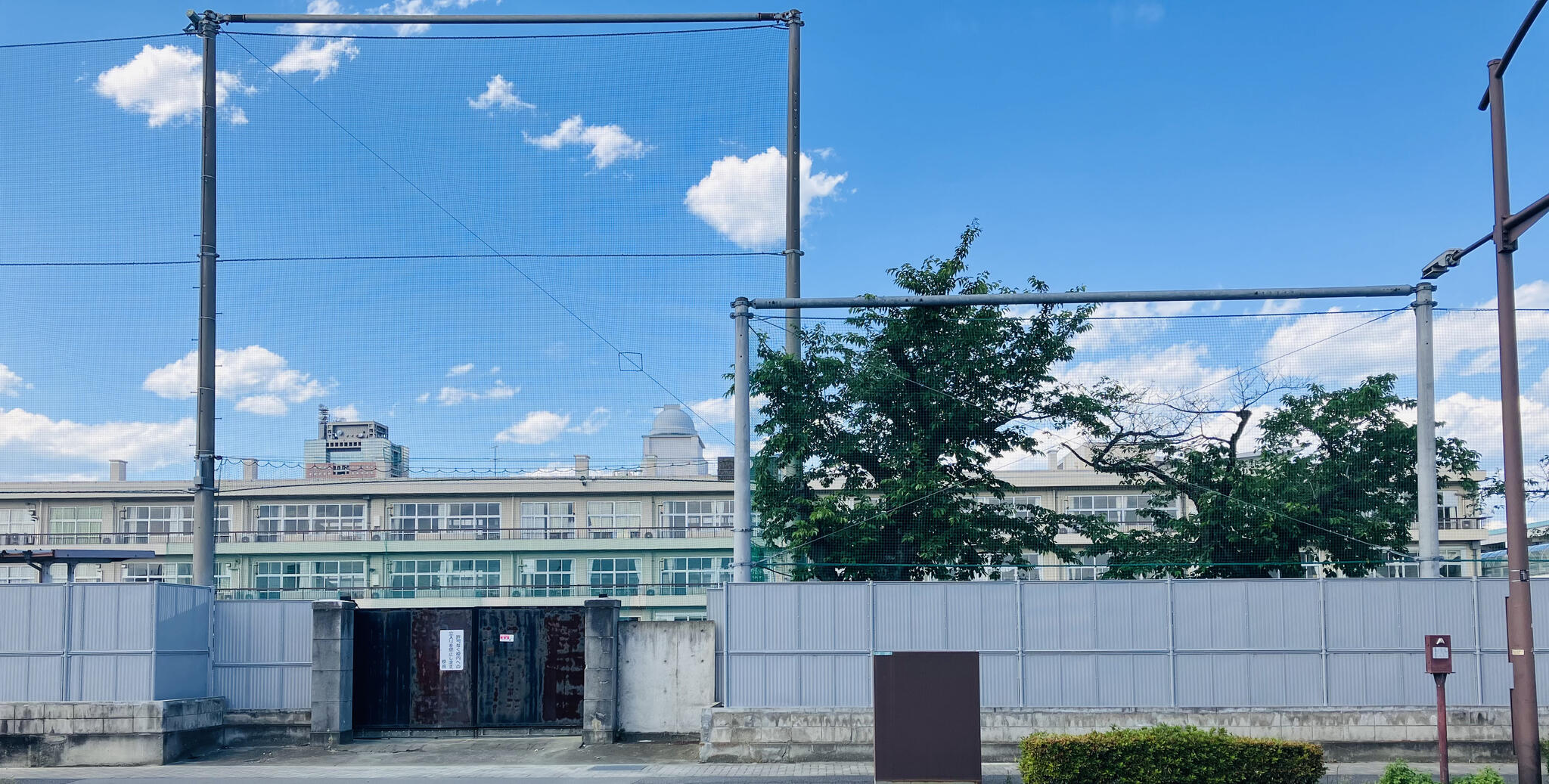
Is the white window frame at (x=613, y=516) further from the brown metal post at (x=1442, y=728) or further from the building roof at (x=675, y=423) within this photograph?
the brown metal post at (x=1442, y=728)

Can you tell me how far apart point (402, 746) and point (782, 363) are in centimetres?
848

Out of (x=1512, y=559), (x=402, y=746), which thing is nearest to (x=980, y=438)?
(x=1512, y=559)

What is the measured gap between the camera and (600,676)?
19.0m

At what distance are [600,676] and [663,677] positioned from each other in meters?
1.01

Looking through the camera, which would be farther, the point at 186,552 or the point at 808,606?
the point at 186,552

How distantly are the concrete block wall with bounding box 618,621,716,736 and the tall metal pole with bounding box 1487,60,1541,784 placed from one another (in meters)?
10.9

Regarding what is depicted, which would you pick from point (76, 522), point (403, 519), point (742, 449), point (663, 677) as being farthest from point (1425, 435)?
point (76, 522)

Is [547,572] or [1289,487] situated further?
[547,572]

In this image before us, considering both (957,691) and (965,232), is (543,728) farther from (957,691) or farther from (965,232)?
(965,232)

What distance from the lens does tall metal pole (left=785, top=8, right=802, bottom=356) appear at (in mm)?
22453

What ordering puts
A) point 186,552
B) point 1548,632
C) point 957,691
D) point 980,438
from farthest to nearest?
point 186,552 < point 980,438 < point 1548,632 < point 957,691

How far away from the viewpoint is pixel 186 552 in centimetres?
5584

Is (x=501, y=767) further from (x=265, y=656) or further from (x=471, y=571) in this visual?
(x=471, y=571)

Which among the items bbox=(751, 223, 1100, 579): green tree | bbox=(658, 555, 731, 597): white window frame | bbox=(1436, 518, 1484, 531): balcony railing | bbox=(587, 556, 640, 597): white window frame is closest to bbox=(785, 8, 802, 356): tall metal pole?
bbox=(751, 223, 1100, 579): green tree
